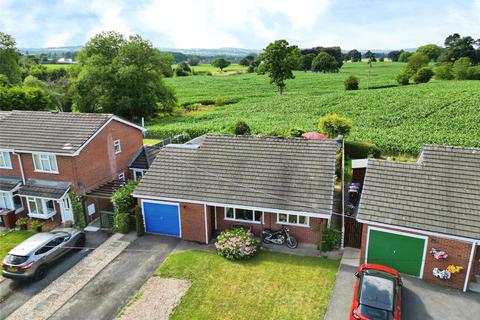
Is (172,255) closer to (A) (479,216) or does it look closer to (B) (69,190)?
(B) (69,190)

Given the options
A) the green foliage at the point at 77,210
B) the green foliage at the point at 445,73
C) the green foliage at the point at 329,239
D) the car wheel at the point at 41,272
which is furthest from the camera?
the green foliage at the point at 445,73

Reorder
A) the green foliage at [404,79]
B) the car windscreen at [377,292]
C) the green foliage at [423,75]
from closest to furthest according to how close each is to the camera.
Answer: the car windscreen at [377,292]
the green foliage at [423,75]
the green foliage at [404,79]

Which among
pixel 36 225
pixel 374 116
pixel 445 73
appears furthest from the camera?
pixel 445 73

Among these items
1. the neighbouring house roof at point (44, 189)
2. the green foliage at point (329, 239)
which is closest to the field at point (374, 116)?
the green foliage at point (329, 239)

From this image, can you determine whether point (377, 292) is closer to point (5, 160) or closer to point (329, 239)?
point (329, 239)

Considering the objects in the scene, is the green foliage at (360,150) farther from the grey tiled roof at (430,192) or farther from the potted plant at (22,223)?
the potted plant at (22,223)

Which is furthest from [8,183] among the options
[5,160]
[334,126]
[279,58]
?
[279,58]
